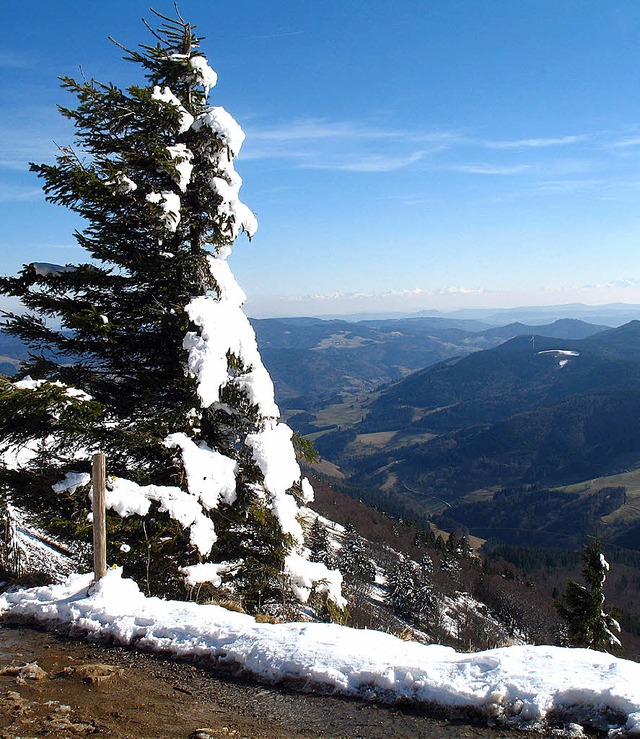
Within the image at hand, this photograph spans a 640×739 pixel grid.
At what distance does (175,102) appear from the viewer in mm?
9273

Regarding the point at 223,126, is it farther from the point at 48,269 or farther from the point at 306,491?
the point at 306,491

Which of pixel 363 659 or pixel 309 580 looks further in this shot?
pixel 309 580

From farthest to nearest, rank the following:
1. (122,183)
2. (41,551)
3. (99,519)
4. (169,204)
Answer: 1. (41,551)
2. (169,204)
3. (122,183)
4. (99,519)

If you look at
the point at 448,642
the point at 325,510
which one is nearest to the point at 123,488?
the point at 448,642

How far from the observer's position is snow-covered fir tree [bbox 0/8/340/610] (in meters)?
8.77

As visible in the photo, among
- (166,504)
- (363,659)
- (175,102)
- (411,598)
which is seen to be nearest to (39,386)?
(166,504)

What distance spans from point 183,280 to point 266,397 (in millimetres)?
2769

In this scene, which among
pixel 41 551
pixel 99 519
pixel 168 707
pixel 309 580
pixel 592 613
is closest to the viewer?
pixel 168 707

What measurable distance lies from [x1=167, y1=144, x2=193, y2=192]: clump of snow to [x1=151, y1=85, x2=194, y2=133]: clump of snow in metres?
0.47

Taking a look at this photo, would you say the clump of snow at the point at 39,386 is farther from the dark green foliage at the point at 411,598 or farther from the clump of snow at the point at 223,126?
the dark green foliage at the point at 411,598

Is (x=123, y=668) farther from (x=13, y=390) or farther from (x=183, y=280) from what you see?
(x=183, y=280)

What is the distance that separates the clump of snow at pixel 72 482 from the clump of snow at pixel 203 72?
24.8 feet

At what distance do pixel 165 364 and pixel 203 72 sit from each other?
222 inches

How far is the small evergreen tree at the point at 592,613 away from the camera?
82.5 ft
